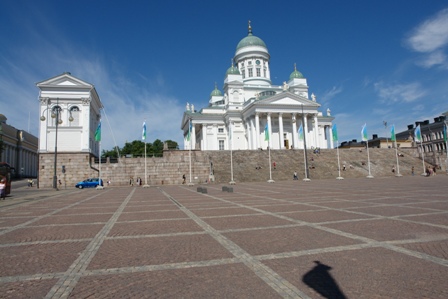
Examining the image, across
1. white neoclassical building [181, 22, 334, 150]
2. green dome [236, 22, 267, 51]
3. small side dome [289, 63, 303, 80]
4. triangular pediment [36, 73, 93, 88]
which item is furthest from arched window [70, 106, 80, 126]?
small side dome [289, 63, 303, 80]

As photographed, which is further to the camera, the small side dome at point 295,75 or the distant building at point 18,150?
the distant building at point 18,150

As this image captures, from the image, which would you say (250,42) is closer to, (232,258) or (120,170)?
(120,170)

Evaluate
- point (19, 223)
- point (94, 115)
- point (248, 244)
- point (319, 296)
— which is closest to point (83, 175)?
point (94, 115)

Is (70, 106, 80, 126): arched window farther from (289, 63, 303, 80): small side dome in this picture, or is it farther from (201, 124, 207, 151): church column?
(289, 63, 303, 80): small side dome

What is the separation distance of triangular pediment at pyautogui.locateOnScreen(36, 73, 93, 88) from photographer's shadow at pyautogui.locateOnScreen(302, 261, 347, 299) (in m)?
43.6

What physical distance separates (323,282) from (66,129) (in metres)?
43.5

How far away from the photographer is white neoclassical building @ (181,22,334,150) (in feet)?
199

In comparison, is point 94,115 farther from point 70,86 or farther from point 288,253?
point 288,253

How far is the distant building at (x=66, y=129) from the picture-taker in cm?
3942

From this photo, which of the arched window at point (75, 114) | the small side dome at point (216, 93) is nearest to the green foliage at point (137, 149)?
the small side dome at point (216, 93)

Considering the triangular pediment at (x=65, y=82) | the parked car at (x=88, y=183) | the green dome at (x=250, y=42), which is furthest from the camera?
the green dome at (x=250, y=42)

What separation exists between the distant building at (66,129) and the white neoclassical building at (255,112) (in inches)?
725

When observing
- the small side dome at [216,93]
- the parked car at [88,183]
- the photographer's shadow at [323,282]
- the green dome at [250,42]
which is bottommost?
the photographer's shadow at [323,282]

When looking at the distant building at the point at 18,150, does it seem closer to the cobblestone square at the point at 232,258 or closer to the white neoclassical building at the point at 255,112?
the white neoclassical building at the point at 255,112
